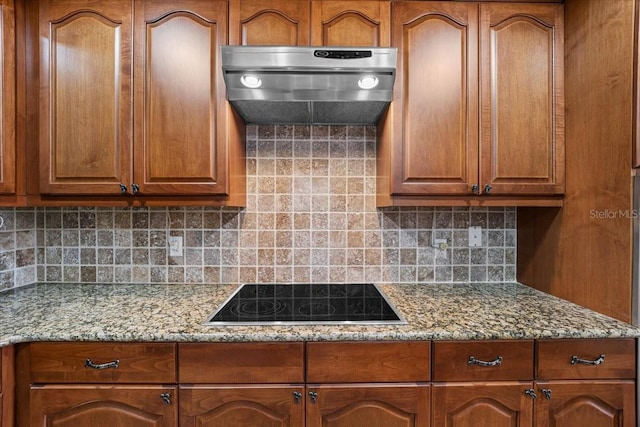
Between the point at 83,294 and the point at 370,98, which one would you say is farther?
the point at 83,294

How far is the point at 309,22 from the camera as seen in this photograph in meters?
1.39

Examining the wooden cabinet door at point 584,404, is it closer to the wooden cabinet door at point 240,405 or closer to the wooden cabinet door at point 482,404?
the wooden cabinet door at point 482,404

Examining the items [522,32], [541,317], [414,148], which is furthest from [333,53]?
[541,317]

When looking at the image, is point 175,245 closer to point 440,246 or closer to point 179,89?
point 179,89

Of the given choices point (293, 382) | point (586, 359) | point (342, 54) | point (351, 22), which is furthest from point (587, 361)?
point (351, 22)

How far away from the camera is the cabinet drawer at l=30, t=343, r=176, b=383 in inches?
43.0

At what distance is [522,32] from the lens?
4.68ft

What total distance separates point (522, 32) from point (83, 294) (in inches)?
90.7

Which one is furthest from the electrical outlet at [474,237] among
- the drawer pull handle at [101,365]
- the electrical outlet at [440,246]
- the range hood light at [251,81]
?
the drawer pull handle at [101,365]

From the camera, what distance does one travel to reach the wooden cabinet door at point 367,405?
3.62ft

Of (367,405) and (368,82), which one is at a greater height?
(368,82)

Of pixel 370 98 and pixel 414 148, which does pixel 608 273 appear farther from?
pixel 370 98

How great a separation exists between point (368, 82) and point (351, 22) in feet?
1.03

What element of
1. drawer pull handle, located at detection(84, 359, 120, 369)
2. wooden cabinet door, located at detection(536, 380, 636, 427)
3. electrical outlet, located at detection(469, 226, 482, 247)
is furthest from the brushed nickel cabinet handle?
electrical outlet, located at detection(469, 226, 482, 247)
